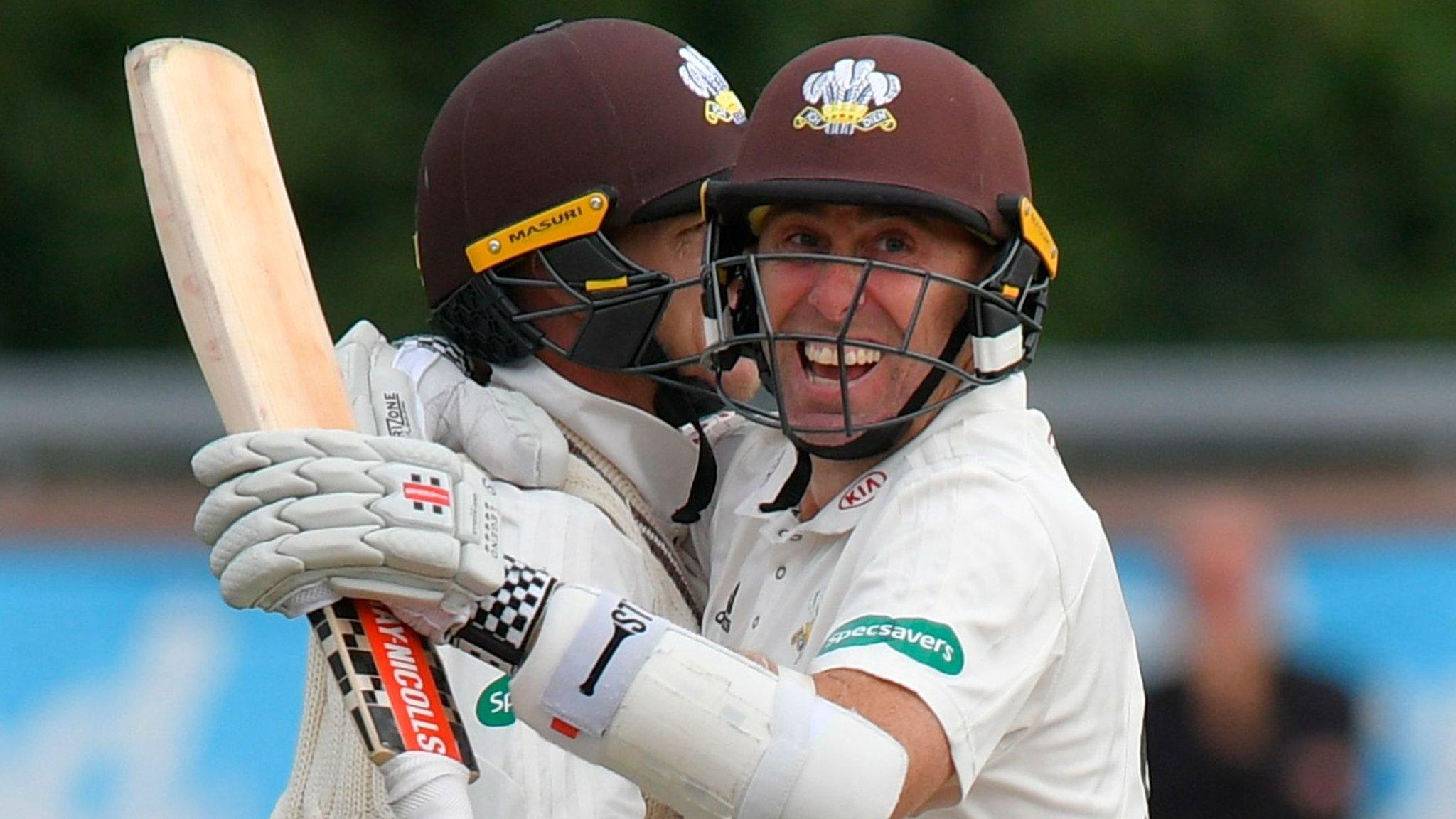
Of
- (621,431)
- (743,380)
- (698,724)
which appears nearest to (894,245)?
(743,380)

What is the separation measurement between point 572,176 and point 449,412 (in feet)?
1.29

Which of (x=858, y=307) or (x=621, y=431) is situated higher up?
(x=858, y=307)

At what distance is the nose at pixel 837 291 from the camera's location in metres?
3.15

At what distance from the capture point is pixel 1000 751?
299cm

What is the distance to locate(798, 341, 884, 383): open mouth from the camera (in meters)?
3.18

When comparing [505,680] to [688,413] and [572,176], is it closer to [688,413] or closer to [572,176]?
[688,413]

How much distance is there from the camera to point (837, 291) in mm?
3154

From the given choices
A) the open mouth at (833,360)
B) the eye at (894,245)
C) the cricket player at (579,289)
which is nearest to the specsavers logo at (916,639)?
the open mouth at (833,360)

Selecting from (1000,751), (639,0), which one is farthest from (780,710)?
(639,0)

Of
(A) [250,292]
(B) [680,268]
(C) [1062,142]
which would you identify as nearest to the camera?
(A) [250,292]

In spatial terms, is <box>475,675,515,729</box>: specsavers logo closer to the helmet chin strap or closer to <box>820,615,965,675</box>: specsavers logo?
the helmet chin strap

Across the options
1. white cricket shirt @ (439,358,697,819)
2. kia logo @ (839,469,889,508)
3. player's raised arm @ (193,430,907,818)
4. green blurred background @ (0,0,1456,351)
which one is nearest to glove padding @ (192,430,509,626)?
player's raised arm @ (193,430,907,818)

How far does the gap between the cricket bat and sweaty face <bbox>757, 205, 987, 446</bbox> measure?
22.7 inches

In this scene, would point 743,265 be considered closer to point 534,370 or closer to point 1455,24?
point 534,370
